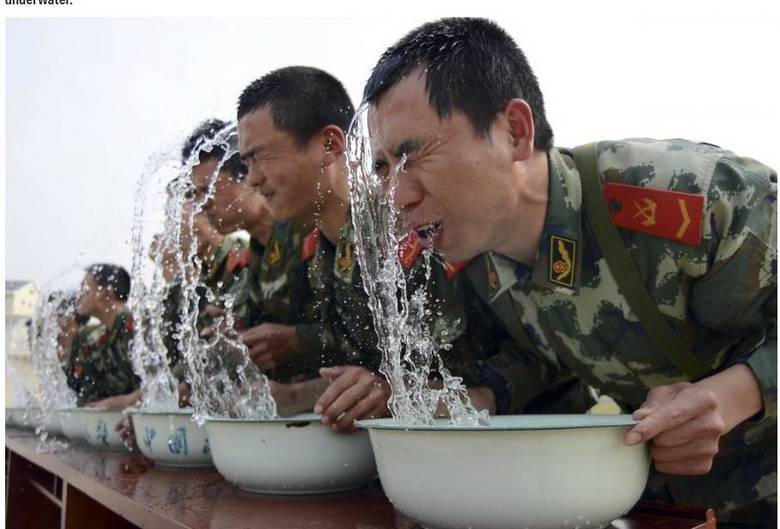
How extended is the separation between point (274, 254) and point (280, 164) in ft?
1.14

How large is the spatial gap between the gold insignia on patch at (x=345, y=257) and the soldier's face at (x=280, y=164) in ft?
0.43

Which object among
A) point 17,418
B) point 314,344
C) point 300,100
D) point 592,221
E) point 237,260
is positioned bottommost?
point 17,418

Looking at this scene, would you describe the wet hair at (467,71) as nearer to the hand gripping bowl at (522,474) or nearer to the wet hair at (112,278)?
the hand gripping bowl at (522,474)

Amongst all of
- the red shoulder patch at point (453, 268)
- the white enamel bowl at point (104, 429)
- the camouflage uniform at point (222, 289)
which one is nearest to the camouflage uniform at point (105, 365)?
the camouflage uniform at point (222, 289)

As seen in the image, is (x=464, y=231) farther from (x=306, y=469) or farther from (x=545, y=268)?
(x=306, y=469)

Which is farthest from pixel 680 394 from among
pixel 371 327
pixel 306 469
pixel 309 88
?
pixel 309 88

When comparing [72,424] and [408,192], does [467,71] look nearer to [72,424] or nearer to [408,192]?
[408,192]

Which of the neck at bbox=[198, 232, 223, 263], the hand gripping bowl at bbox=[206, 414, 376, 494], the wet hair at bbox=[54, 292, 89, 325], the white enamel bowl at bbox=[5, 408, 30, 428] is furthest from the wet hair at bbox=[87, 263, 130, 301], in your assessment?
the hand gripping bowl at bbox=[206, 414, 376, 494]

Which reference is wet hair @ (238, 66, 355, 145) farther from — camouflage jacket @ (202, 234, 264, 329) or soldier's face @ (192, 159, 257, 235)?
camouflage jacket @ (202, 234, 264, 329)

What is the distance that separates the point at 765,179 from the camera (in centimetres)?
98

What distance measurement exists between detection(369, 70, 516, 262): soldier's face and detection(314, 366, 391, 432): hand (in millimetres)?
194

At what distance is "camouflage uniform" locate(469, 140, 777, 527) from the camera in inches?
37.8

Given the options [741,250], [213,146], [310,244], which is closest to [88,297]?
[213,146]

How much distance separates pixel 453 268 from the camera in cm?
121
